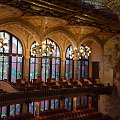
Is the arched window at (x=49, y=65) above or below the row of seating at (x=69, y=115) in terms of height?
above

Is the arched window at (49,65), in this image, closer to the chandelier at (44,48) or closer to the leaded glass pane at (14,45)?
the leaded glass pane at (14,45)

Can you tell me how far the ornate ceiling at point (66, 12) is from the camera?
1633 cm

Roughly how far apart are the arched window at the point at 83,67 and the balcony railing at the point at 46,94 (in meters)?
5.44

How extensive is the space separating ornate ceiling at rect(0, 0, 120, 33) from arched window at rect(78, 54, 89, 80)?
6.82 m

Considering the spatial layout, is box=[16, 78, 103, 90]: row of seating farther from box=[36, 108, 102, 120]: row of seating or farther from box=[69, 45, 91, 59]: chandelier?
box=[36, 108, 102, 120]: row of seating

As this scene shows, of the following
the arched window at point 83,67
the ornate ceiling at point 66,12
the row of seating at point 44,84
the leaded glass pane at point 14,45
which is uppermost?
the ornate ceiling at point 66,12

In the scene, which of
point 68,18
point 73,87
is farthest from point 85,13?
point 73,87

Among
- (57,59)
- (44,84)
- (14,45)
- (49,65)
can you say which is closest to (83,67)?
(57,59)

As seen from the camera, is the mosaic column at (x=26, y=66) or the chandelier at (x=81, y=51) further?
the mosaic column at (x=26, y=66)

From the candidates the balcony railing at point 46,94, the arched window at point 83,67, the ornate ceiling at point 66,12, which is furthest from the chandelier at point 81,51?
the arched window at point 83,67

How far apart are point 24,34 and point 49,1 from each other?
7918 mm

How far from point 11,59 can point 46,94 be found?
584cm

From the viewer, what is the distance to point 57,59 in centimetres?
2777

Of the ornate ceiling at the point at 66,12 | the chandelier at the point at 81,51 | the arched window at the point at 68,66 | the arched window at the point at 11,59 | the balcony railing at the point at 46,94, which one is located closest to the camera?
the ornate ceiling at the point at 66,12
